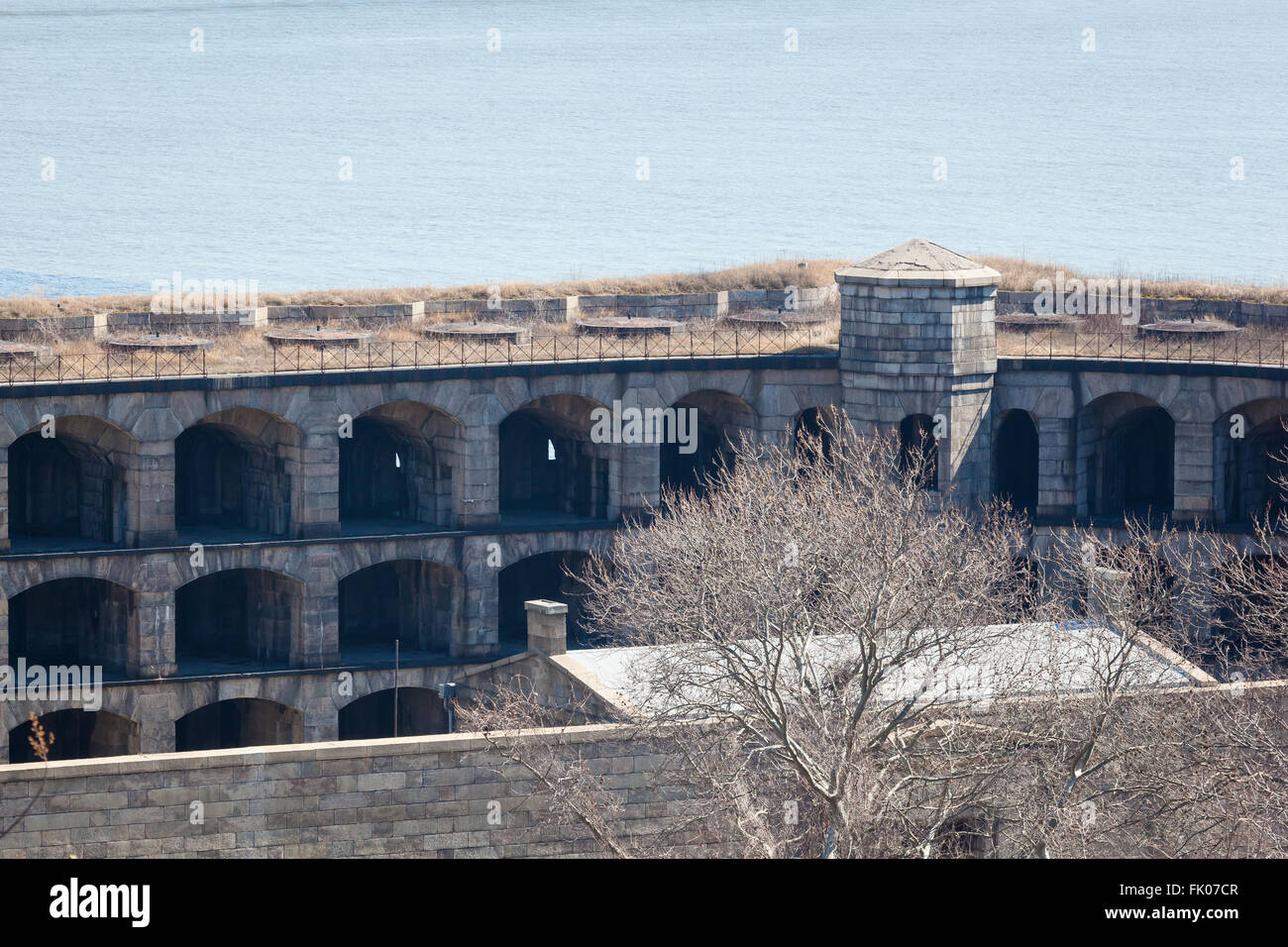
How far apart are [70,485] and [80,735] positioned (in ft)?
23.7

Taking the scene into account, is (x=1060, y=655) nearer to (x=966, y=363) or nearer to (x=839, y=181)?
(x=966, y=363)

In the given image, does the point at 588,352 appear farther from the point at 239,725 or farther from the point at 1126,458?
the point at 1126,458

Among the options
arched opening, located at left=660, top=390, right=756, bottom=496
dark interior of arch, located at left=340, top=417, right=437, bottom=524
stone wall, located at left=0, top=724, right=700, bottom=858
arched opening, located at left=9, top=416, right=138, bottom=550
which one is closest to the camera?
stone wall, located at left=0, top=724, right=700, bottom=858

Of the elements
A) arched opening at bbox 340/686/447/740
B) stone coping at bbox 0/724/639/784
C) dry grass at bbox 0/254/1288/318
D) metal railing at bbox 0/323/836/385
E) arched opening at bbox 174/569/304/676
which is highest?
dry grass at bbox 0/254/1288/318

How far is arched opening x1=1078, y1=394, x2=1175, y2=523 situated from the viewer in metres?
60.5

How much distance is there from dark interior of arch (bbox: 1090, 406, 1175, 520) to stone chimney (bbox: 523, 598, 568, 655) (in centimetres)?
2219

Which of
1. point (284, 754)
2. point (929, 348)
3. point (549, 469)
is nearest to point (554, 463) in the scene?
point (549, 469)

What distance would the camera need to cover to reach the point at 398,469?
209 feet

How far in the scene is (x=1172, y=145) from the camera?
176375mm

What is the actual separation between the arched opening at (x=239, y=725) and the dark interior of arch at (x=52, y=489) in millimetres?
5884

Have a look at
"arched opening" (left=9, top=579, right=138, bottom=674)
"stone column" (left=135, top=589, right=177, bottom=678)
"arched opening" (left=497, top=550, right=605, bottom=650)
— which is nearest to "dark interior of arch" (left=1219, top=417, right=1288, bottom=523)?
"arched opening" (left=497, top=550, right=605, bottom=650)

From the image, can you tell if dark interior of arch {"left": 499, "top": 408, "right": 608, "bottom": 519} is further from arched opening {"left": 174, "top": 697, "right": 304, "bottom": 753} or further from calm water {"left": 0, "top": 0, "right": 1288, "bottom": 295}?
calm water {"left": 0, "top": 0, "right": 1288, "bottom": 295}

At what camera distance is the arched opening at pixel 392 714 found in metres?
60.1

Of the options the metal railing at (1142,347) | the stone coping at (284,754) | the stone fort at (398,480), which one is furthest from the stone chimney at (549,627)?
the metal railing at (1142,347)
